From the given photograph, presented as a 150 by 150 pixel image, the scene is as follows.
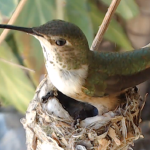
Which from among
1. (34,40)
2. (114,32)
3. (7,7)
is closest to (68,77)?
(7,7)

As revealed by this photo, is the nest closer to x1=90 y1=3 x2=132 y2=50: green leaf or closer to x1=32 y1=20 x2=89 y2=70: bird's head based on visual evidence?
x1=32 y1=20 x2=89 y2=70: bird's head

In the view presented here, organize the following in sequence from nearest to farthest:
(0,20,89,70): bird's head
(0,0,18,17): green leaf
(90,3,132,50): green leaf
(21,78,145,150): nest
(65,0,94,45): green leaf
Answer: (0,20,89,70): bird's head → (21,78,145,150): nest → (0,0,18,17): green leaf → (65,0,94,45): green leaf → (90,3,132,50): green leaf

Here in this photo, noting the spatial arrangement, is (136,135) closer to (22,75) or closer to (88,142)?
(88,142)

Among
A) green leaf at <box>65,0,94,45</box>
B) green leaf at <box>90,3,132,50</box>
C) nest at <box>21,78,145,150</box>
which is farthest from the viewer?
green leaf at <box>90,3,132,50</box>

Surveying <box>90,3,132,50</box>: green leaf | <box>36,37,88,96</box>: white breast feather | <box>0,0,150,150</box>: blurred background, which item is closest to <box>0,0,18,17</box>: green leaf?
<box>0,0,150,150</box>: blurred background

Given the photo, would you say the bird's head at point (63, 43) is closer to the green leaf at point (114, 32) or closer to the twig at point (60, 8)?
the twig at point (60, 8)

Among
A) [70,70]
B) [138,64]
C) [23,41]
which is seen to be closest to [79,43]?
[70,70]
